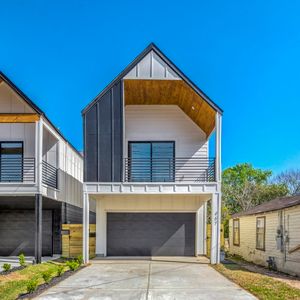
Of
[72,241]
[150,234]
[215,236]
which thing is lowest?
[72,241]

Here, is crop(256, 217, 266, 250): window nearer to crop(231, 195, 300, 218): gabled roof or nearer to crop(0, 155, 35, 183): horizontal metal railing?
crop(231, 195, 300, 218): gabled roof

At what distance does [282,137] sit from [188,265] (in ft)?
124

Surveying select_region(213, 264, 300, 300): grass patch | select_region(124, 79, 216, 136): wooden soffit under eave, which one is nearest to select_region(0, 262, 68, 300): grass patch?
select_region(213, 264, 300, 300): grass patch

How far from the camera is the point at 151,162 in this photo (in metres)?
16.3

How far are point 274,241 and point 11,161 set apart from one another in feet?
38.0

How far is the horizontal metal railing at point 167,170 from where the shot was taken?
16.3m

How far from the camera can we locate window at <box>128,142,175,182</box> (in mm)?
16375

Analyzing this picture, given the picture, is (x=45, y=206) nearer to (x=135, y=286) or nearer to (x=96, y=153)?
(x=96, y=153)

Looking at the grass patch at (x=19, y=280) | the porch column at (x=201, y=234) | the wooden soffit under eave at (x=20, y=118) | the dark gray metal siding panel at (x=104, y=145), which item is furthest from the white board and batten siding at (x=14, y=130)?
the porch column at (x=201, y=234)

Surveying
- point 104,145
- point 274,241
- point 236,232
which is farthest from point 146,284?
point 236,232

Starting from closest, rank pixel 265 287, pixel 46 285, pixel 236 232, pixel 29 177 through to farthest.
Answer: pixel 46 285 < pixel 265 287 < pixel 29 177 < pixel 236 232

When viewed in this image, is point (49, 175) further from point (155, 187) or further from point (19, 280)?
point (19, 280)

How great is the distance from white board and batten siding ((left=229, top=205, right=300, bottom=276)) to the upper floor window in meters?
10.8

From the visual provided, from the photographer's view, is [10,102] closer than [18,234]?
Yes
